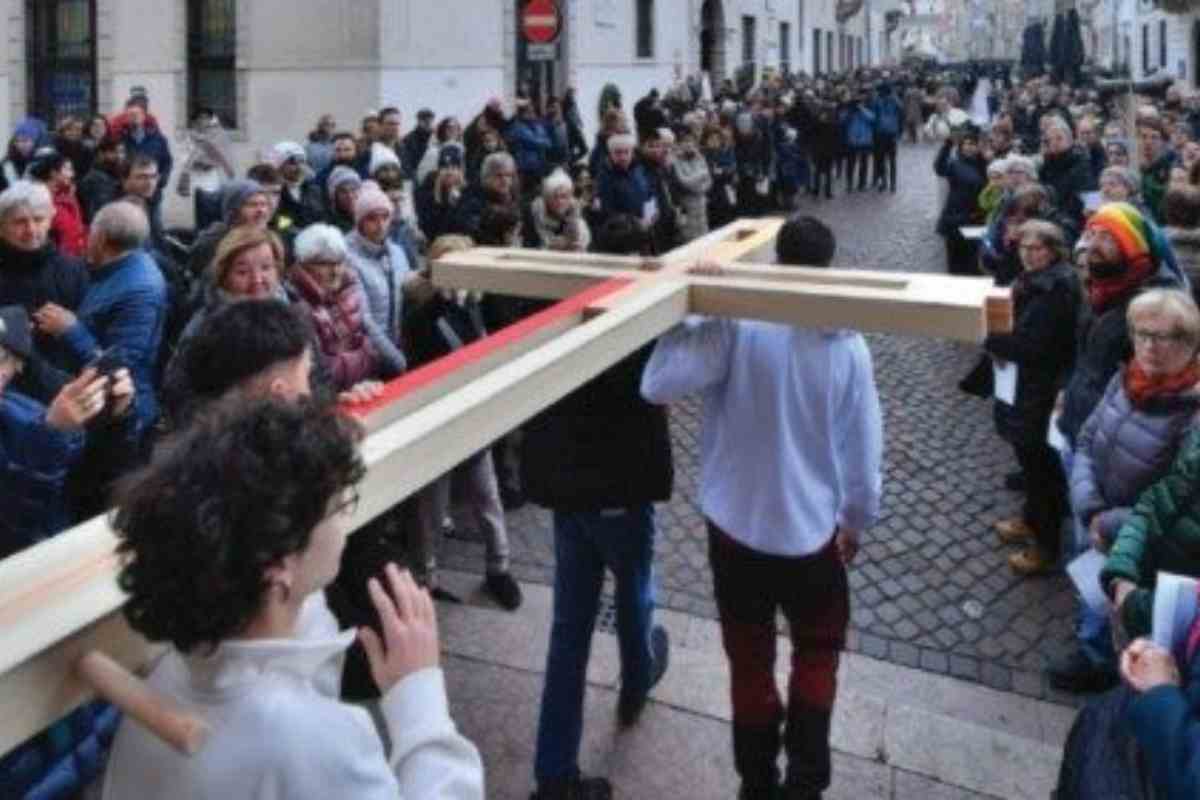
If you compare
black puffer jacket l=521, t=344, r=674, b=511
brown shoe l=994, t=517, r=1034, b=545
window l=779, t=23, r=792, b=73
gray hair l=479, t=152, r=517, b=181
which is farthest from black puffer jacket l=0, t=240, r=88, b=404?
window l=779, t=23, r=792, b=73

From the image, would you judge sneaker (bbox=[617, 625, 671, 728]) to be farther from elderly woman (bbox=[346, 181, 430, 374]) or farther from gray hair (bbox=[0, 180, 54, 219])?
gray hair (bbox=[0, 180, 54, 219])

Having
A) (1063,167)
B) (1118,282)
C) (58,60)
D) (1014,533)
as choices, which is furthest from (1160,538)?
(58,60)

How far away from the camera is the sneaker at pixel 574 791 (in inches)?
141

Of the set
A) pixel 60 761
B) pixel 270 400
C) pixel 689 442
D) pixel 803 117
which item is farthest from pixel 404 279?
pixel 803 117

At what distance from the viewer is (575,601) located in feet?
11.9

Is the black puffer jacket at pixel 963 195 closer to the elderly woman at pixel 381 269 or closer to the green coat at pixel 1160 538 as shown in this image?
the elderly woman at pixel 381 269

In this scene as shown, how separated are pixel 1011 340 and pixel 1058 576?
106cm

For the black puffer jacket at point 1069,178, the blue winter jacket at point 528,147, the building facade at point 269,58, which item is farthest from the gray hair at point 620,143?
the building facade at point 269,58

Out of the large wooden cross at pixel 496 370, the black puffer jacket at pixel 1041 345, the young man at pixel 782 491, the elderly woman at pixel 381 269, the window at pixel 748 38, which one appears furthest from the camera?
the window at pixel 748 38

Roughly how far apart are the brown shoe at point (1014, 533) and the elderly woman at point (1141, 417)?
5.18 feet

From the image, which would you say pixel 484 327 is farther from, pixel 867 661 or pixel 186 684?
pixel 186 684

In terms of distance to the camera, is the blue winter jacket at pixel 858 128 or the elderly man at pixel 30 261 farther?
the blue winter jacket at pixel 858 128

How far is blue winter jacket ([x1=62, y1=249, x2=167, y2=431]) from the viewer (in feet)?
15.2

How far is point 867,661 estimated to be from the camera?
15.3ft
